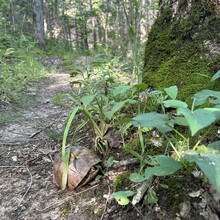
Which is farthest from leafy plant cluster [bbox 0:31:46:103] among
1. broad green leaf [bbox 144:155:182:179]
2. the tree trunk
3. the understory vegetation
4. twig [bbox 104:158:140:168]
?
the tree trunk

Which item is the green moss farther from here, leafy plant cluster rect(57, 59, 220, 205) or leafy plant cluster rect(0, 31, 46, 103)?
leafy plant cluster rect(0, 31, 46, 103)

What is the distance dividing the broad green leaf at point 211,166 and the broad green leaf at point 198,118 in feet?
0.45

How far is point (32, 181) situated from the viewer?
1.61 meters

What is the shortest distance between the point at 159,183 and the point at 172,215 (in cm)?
16

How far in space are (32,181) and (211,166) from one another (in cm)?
124

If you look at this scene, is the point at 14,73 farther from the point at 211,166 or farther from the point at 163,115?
the point at 211,166

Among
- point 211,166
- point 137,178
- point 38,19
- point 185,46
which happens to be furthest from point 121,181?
point 38,19

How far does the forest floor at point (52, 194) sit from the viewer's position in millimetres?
1023

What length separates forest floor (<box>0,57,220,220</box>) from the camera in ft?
3.36

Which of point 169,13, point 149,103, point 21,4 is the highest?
point 21,4

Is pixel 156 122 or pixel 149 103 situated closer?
pixel 156 122

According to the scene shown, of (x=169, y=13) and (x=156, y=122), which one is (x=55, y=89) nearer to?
(x=169, y=13)

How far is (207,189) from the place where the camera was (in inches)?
39.9

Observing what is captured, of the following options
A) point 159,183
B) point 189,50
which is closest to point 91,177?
point 159,183
